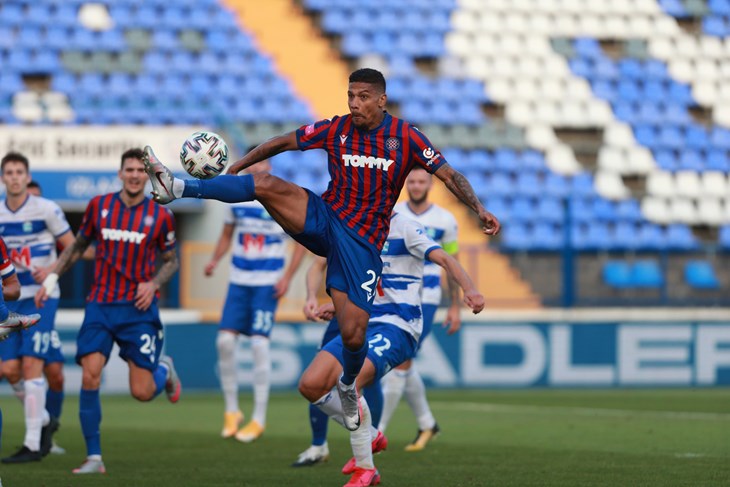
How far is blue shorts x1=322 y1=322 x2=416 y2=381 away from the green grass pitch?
74 centimetres

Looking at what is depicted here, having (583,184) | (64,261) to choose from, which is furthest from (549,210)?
(64,261)

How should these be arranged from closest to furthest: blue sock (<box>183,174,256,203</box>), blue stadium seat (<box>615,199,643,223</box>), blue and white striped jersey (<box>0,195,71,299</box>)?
blue sock (<box>183,174,256,203</box>)
blue and white striped jersey (<box>0,195,71,299</box>)
blue stadium seat (<box>615,199,643,223</box>)

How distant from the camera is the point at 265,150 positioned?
6.85 metres

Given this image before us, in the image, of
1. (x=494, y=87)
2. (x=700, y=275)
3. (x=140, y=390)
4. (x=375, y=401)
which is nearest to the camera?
(x=375, y=401)

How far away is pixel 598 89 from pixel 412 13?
386cm

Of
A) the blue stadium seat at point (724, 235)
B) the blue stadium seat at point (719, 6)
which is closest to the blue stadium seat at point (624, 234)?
the blue stadium seat at point (724, 235)

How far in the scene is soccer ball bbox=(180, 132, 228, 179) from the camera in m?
6.60

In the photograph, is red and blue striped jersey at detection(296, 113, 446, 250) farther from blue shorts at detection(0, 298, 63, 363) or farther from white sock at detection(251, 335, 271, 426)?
white sock at detection(251, 335, 271, 426)

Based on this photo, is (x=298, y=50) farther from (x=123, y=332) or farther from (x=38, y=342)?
(x=123, y=332)

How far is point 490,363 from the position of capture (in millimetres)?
16953

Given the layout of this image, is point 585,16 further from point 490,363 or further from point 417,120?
point 490,363

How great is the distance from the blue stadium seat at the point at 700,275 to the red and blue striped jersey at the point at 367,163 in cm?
1097

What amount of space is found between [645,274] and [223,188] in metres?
11.8

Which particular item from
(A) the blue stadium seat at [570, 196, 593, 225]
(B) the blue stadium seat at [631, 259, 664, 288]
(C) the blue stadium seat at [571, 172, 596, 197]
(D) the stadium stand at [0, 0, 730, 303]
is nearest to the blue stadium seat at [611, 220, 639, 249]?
(D) the stadium stand at [0, 0, 730, 303]
